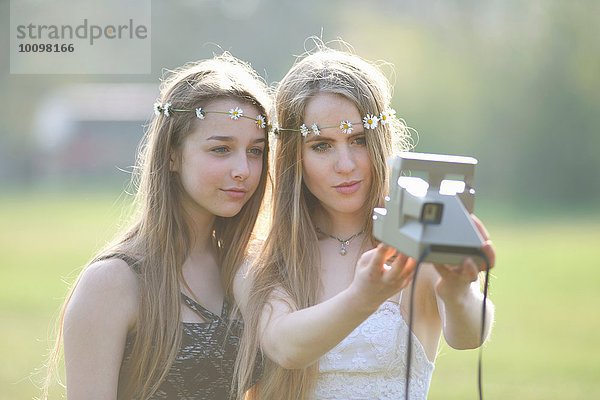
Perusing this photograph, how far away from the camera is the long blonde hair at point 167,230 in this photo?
3725 mm

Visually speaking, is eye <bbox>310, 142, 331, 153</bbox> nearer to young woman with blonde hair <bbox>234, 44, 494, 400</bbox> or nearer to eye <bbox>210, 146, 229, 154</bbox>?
young woman with blonde hair <bbox>234, 44, 494, 400</bbox>

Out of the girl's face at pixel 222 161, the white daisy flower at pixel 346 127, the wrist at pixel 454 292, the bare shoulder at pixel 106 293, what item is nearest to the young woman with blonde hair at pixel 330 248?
the white daisy flower at pixel 346 127

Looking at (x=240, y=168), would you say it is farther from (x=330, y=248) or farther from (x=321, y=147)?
(x=330, y=248)

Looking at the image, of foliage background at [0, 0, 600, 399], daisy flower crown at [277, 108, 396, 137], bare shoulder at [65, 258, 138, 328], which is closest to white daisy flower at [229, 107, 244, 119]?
daisy flower crown at [277, 108, 396, 137]

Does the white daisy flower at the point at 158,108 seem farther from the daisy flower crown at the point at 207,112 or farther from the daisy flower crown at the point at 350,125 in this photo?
the daisy flower crown at the point at 350,125

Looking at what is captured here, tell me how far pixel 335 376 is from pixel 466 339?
0.61m

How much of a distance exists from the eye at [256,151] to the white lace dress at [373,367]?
841 mm

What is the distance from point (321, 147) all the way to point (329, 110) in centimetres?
15

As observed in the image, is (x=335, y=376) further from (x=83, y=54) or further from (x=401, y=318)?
(x=83, y=54)

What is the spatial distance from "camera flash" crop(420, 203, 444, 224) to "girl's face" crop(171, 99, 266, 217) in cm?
135

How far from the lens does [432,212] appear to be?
8.50 feet

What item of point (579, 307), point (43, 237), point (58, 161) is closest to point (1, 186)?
point (58, 161)

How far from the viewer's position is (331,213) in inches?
156

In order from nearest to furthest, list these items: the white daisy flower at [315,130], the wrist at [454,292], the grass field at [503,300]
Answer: the wrist at [454,292] < the white daisy flower at [315,130] < the grass field at [503,300]
